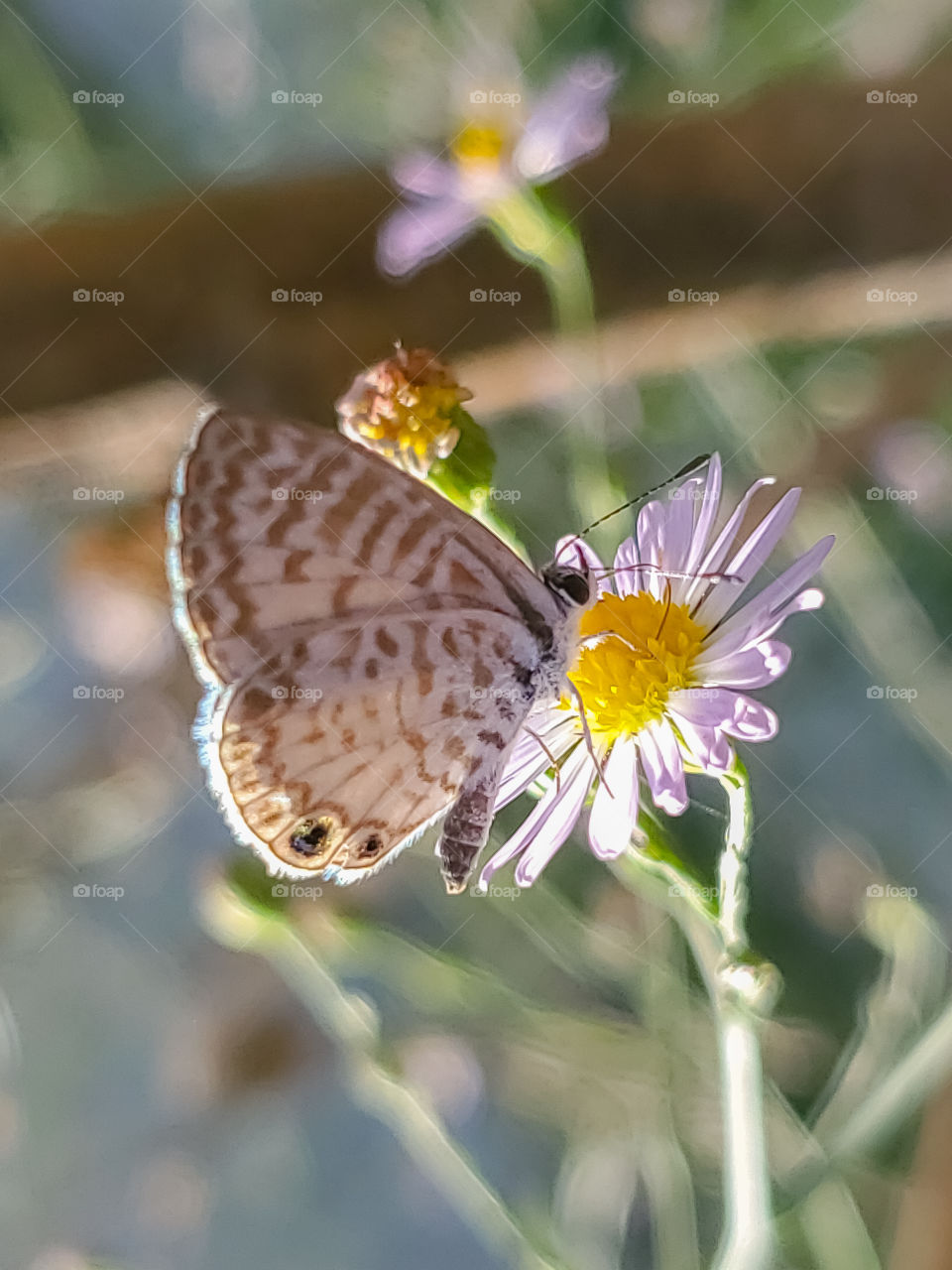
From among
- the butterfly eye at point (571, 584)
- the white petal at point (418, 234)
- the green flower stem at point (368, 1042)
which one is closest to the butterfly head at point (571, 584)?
A: the butterfly eye at point (571, 584)

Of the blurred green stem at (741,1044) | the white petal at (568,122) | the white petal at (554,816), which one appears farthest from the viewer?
the white petal at (568,122)

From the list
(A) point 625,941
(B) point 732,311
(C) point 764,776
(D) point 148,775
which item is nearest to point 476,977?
(A) point 625,941

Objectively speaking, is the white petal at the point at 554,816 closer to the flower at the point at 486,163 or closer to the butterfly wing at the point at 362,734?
the butterfly wing at the point at 362,734

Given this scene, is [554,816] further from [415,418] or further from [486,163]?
[486,163]

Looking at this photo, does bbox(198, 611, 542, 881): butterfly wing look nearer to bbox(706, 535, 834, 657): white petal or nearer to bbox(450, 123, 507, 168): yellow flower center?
bbox(706, 535, 834, 657): white petal

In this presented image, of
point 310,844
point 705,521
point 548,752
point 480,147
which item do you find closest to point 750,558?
point 705,521

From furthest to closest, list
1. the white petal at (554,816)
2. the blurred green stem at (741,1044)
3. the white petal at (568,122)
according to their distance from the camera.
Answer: the white petal at (568,122)
the white petal at (554,816)
the blurred green stem at (741,1044)

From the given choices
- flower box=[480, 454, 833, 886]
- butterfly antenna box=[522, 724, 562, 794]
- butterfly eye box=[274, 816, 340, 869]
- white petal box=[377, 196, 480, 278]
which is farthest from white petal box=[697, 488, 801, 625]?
white petal box=[377, 196, 480, 278]

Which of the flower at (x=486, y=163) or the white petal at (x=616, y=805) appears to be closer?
the white petal at (x=616, y=805)
